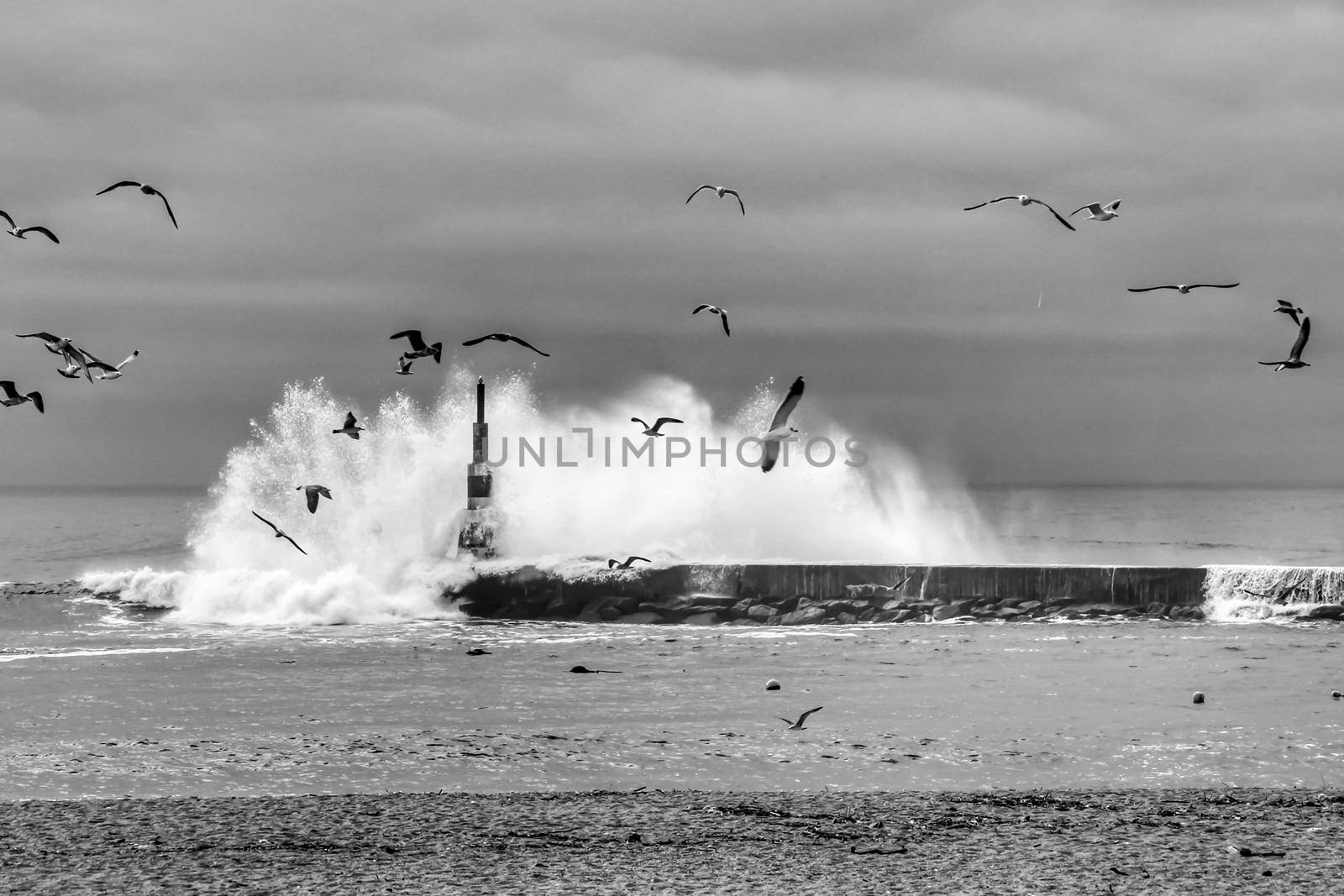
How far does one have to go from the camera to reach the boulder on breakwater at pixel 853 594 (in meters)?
26.1

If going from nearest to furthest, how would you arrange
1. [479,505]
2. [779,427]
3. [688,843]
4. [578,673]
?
[688,843]
[779,427]
[578,673]
[479,505]

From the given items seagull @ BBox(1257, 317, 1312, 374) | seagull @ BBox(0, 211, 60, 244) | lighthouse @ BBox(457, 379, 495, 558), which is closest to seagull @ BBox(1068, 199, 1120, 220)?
seagull @ BBox(1257, 317, 1312, 374)

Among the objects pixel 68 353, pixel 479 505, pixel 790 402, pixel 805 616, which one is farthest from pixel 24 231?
pixel 479 505

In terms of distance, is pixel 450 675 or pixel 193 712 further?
pixel 450 675

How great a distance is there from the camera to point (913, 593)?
2694cm

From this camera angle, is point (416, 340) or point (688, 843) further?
point (416, 340)

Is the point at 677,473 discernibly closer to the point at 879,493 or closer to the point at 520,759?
the point at 879,493

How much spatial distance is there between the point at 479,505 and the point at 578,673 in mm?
15711

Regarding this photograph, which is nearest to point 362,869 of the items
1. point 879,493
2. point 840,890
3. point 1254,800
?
point 840,890

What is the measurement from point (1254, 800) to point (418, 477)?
29005mm

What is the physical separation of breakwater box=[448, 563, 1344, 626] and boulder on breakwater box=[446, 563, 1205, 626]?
21 millimetres

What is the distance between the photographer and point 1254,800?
9.80 meters

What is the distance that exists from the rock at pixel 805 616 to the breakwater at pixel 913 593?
0.09 feet

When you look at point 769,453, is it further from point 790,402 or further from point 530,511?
point 530,511
